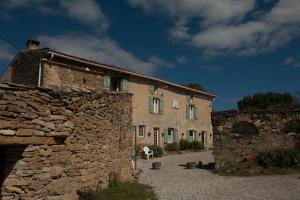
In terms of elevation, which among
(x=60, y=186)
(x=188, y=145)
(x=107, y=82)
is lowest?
(x=60, y=186)

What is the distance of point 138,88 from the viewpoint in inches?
873

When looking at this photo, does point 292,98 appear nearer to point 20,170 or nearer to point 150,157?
point 150,157

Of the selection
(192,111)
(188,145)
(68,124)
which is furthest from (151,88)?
(68,124)

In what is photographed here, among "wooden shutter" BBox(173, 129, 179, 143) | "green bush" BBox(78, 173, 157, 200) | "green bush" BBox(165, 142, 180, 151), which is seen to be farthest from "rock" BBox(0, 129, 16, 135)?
"wooden shutter" BBox(173, 129, 179, 143)

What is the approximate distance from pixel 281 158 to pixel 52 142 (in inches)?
397

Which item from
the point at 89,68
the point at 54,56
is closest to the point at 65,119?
the point at 54,56

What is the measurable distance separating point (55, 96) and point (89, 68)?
1257cm

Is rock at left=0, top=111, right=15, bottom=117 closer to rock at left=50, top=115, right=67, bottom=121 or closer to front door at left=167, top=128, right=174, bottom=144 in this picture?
rock at left=50, top=115, right=67, bottom=121

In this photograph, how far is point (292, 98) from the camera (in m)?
34.4

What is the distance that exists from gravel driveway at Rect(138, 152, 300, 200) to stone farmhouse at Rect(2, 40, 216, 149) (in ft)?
9.58

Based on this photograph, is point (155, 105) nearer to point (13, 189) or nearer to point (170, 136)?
point (170, 136)

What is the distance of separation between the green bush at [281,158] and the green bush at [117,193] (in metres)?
6.32

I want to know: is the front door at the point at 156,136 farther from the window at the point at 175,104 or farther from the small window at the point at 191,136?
the small window at the point at 191,136

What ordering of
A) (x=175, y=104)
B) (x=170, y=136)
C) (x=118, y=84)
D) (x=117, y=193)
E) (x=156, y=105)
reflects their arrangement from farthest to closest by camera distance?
(x=175, y=104)
(x=170, y=136)
(x=156, y=105)
(x=118, y=84)
(x=117, y=193)
